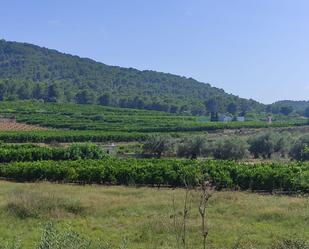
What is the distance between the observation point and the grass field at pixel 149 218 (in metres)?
17.3

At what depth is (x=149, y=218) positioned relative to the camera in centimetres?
2080

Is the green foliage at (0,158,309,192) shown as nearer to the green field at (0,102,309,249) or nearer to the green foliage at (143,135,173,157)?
the green field at (0,102,309,249)

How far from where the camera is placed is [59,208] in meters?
22.2

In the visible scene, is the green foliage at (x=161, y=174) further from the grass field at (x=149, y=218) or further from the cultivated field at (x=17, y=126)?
the cultivated field at (x=17, y=126)

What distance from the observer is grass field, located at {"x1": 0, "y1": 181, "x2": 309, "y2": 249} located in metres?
17.3

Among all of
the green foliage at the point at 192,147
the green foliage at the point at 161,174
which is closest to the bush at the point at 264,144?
the green foliage at the point at 192,147

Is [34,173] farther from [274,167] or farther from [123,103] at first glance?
[123,103]

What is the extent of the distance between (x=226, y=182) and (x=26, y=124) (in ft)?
251

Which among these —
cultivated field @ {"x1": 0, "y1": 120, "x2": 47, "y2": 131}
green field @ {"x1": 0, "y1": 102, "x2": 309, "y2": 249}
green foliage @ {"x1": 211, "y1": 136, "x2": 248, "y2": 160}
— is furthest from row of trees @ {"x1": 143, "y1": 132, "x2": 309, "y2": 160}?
cultivated field @ {"x1": 0, "y1": 120, "x2": 47, "y2": 131}

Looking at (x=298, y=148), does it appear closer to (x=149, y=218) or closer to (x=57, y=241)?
(x=149, y=218)

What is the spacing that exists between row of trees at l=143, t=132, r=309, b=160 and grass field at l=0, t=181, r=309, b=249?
32.5 metres

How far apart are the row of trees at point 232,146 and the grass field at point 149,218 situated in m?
32.5

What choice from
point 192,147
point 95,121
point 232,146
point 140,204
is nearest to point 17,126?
point 95,121

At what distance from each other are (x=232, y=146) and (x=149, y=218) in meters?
39.2
